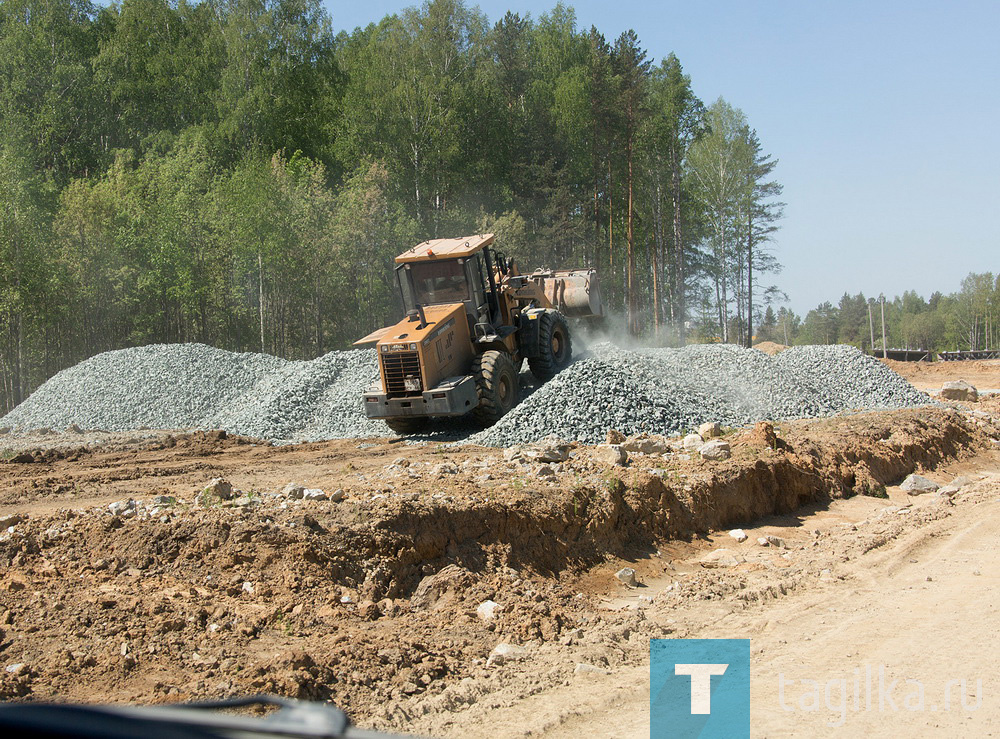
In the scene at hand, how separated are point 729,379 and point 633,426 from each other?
435 centimetres

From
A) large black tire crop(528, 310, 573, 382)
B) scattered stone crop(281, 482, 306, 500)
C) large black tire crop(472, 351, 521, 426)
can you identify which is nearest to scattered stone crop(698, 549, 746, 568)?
scattered stone crop(281, 482, 306, 500)

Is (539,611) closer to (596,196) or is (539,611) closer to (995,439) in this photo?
(995,439)

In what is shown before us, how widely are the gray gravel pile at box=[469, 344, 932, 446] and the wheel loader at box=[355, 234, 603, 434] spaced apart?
0.87 metres

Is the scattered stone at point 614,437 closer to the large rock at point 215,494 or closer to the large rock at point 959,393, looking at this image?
the large rock at point 215,494

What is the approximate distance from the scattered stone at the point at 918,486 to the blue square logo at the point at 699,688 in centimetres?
654

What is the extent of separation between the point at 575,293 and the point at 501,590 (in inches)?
492

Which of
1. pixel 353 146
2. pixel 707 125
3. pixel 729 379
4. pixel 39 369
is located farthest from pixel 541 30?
pixel 729 379

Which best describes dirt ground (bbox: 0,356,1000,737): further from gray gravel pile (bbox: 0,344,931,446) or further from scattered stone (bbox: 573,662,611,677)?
gray gravel pile (bbox: 0,344,931,446)

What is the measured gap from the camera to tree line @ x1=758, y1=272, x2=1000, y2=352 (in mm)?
78688

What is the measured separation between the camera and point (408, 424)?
14211 mm

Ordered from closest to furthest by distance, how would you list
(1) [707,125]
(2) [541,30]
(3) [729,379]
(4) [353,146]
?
(3) [729,379]
(4) [353,146]
(1) [707,125]
(2) [541,30]

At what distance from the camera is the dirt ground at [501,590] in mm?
4656

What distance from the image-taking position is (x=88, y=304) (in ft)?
90.8

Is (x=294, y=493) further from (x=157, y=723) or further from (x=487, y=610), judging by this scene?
(x=157, y=723)
